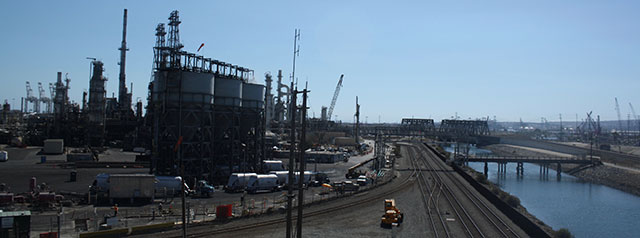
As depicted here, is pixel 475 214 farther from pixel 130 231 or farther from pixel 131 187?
pixel 131 187

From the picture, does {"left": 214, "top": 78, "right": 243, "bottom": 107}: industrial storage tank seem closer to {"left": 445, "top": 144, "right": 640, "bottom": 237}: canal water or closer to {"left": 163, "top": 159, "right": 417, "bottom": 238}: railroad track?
{"left": 163, "top": 159, "right": 417, "bottom": 238}: railroad track

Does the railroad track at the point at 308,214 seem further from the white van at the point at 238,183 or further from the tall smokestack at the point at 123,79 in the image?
the tall smokestack at the point at 123,79

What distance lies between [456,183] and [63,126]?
6357cm

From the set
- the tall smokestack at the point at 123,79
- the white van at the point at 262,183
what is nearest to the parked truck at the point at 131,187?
the white van at the point at 262,183

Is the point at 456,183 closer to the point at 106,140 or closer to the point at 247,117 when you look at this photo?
the point at 247,117

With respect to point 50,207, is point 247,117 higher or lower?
higher

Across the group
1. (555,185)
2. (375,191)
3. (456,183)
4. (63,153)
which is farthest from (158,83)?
(555,185)

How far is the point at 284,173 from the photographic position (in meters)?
41.7

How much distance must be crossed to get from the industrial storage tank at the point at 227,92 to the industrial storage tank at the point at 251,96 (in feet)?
8.98

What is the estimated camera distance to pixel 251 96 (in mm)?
50344

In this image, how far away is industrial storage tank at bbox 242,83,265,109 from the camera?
50.1m

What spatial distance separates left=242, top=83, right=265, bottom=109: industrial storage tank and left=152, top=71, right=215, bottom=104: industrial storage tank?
7.28m

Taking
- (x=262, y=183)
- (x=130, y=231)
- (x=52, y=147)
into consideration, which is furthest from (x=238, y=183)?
(x=52, y=147)

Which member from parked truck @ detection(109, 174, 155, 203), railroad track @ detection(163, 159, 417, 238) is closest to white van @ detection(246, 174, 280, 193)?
railroad track @ detection(163, 159, 417, 238)
